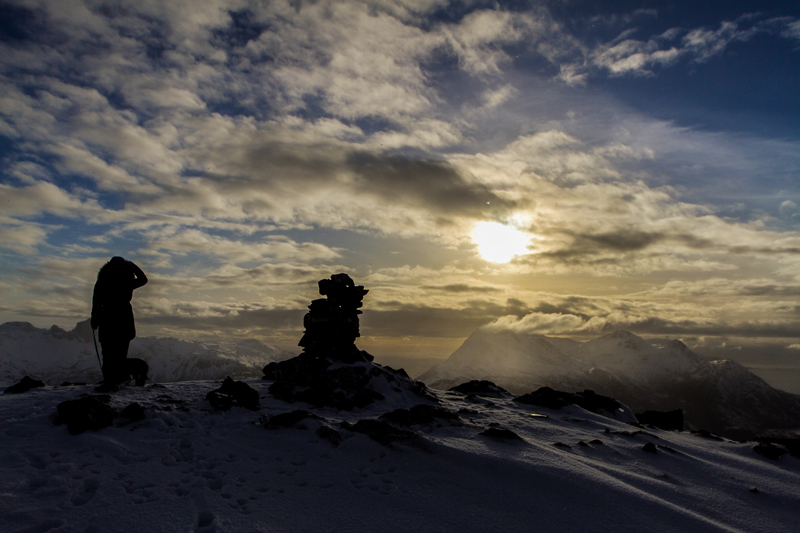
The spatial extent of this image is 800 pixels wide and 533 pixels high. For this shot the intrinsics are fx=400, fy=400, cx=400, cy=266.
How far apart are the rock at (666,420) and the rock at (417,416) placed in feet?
72.6

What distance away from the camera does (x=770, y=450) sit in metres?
19.9

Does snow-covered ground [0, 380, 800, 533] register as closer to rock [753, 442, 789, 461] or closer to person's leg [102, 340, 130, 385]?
rock [753, 442, 789, 461]

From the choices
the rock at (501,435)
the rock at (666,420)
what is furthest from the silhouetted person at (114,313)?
the rock at (666,420)

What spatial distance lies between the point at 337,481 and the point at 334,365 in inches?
651

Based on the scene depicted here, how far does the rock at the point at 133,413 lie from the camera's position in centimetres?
1499

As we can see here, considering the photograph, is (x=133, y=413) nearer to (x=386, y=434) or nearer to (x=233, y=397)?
(x=233, y=397)

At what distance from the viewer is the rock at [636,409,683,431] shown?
3150 cm

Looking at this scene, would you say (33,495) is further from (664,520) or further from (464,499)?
(664,520)

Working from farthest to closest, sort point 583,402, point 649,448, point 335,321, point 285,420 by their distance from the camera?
1. point 583,402
2. point 335,321
3. point 649,448
4. point 285,420

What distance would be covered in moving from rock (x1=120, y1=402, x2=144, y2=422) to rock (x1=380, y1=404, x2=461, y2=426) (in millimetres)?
9741

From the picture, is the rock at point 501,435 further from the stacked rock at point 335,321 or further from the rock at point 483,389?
the rock at point 483,389

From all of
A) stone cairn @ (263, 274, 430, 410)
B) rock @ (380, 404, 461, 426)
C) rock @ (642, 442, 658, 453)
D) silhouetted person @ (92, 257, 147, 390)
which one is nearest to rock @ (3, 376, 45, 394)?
silhouetted person @ (92, 257, 147, 390)

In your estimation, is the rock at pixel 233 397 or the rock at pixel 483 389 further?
the rock at pixel 483 389

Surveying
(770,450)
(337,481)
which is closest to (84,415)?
(337,481)
